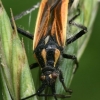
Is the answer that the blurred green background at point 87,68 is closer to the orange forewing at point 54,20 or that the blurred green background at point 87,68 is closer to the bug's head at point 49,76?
the orange forewing at point 54,20

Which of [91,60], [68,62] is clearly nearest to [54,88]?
[68,62]

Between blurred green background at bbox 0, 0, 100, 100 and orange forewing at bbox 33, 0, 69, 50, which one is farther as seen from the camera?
blurred green background at bbox 0, 0, 100, 100

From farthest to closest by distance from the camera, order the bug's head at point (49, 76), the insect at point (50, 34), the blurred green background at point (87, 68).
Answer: the blurred green background at point (87, 68), the insect at point (50, 34), the bug's head at point (49, 76)

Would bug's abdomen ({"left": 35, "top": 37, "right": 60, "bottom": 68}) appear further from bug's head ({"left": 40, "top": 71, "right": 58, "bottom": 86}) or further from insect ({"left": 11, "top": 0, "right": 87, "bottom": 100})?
bug's head ({"left": 40, "top": 71, "right": 58, "bottom": 86})

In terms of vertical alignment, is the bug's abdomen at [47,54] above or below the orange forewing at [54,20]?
below

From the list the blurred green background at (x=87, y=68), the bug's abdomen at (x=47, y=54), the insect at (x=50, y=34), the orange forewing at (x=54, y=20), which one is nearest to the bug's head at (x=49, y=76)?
the insect at (x=50, y=34)

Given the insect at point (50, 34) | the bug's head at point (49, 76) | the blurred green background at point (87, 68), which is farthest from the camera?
the blurred green background at point (87, 68)

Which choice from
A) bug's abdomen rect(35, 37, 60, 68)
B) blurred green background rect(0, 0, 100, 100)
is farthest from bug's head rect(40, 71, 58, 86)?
blurred green background rect(0, 0, 100, 100)

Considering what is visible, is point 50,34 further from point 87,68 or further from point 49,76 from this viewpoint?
point 87,68
